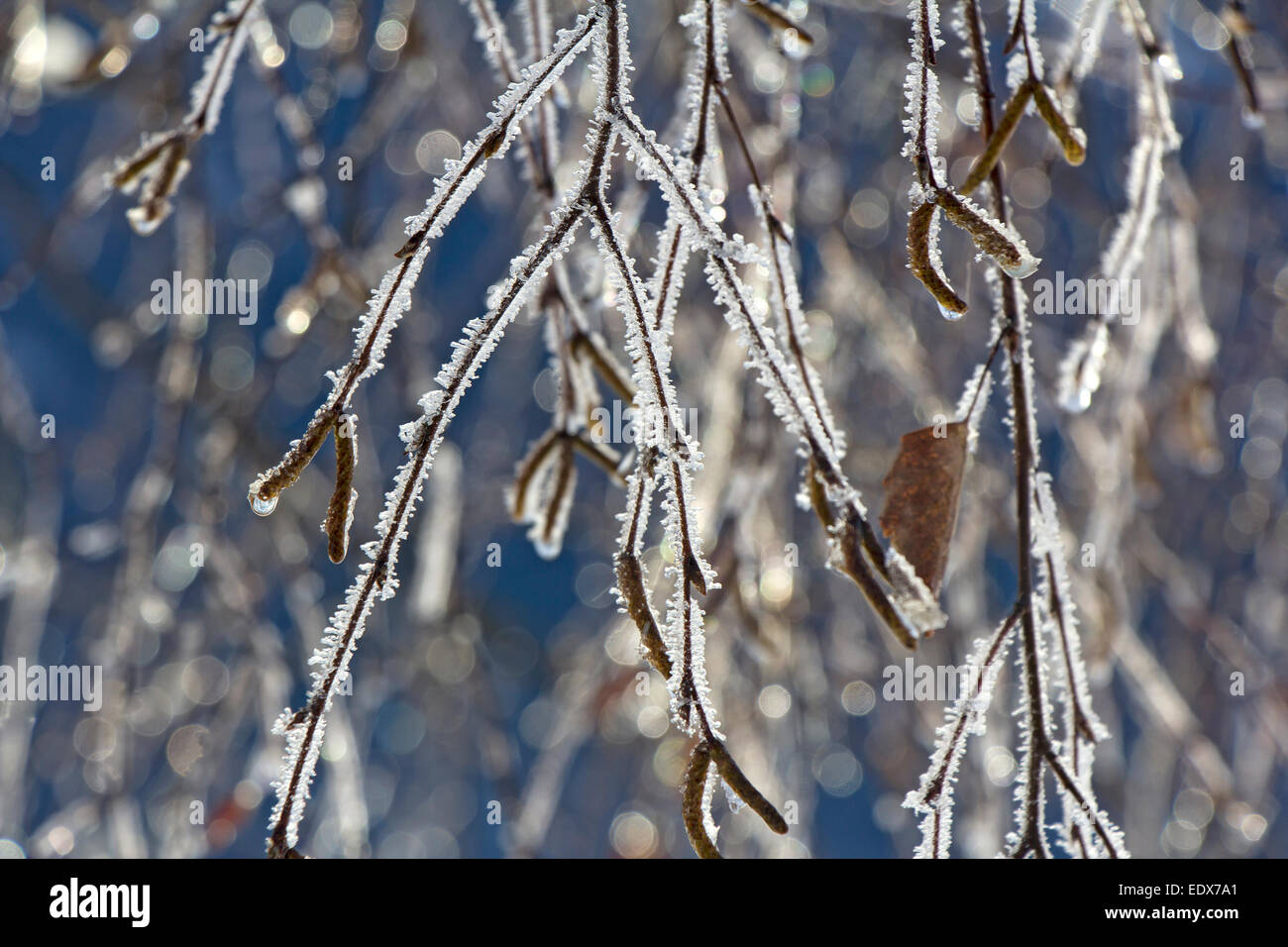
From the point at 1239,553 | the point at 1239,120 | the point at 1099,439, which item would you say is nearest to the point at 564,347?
the point at 1099,439

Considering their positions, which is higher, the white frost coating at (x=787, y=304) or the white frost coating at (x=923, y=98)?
the white frost coating at (x=923, y=98)

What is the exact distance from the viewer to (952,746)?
2.33ft

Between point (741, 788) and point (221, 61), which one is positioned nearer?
point (741, 788)

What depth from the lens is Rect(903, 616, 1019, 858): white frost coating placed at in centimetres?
71

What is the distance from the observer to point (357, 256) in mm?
1555

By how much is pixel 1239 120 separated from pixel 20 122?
2.58m

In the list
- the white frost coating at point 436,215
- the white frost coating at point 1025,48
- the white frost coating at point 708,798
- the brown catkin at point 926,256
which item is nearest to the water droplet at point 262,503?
the white frost coating at point 436,215

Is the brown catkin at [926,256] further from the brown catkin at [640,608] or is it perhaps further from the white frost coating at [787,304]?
the brown catkin at [640,608]

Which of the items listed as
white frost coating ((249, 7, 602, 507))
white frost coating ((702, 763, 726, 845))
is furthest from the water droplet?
white frost coating ((702, 763, 726, 845))

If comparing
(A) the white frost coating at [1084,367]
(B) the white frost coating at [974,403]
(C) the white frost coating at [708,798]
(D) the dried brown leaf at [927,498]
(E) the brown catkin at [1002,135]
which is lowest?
(C) the white frost coating at [708,798]

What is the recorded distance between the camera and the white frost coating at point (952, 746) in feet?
2.32

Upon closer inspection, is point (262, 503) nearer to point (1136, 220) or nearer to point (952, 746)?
point (952, 746)

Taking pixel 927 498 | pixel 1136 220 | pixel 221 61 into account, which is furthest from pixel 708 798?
pixel 221 61

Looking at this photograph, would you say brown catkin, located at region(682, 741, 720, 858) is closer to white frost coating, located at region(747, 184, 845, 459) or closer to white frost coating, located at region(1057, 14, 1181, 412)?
white frost coating, located at region(747, 184, 845, 459)
